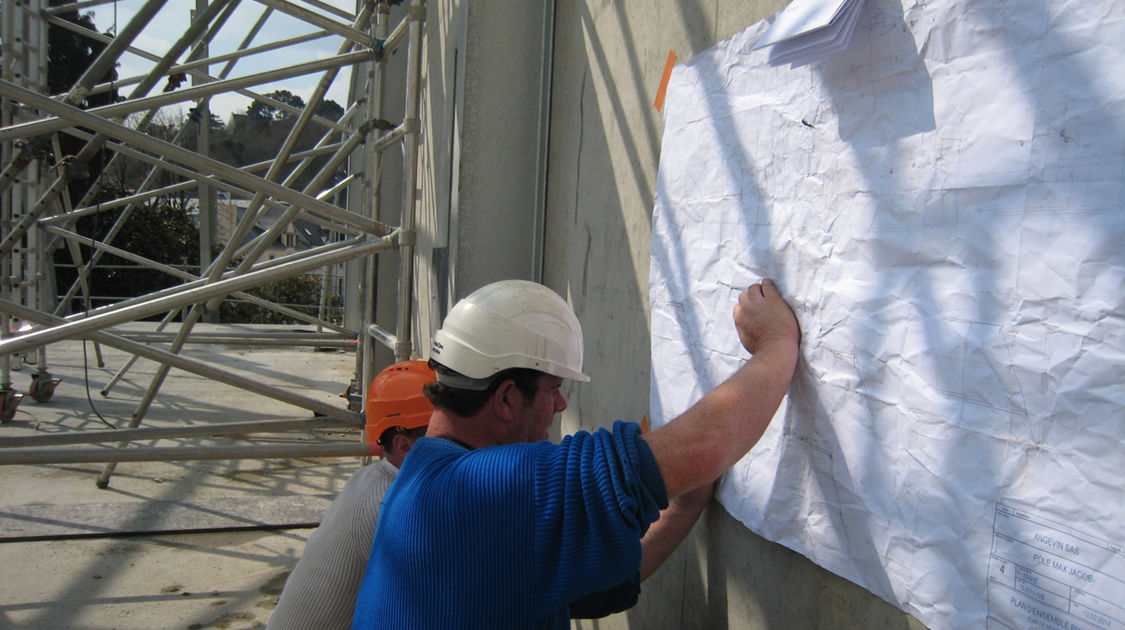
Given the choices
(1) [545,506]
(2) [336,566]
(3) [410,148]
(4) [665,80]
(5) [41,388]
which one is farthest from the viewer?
(5) [41,388]

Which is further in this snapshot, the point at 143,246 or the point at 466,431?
the point at 143,246

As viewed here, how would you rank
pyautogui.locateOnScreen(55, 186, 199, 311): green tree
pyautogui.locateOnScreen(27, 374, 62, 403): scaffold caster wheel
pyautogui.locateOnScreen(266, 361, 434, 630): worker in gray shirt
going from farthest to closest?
pyautogui.locateOnScreen(55, 186, 199, 311): green tree < pyautogui.locateOnScreen(27, 374, 62, 403): scaffold caster wheel < pyautogui.locateOnScreen(266, 361, 434, 630): worker in gray shirt

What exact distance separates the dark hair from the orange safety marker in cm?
87

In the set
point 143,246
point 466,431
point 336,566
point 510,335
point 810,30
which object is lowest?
point 336,566

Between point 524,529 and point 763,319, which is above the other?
point 763,319

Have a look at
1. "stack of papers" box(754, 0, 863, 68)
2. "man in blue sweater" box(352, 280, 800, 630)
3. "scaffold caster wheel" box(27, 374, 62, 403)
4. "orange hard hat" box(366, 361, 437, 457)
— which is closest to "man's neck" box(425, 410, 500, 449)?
"man in blue sweater" box(352, 280, 800, 630)

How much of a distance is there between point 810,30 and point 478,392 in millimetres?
957

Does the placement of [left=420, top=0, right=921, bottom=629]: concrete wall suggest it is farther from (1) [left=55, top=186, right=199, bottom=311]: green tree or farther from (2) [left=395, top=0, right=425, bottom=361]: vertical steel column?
(1) [left=55, top=186, right=199, bottom=311]: green tree

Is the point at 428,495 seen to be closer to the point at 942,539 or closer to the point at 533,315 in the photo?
the point at 533,315

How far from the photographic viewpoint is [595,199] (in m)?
2.52

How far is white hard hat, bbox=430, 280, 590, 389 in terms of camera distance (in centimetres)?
163

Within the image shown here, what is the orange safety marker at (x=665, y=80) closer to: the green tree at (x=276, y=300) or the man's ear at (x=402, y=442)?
the man's ear at (x=402, y=442)

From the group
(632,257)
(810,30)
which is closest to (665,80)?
(632,257)

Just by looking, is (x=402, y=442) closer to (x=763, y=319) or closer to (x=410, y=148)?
(x=763, y=319)
